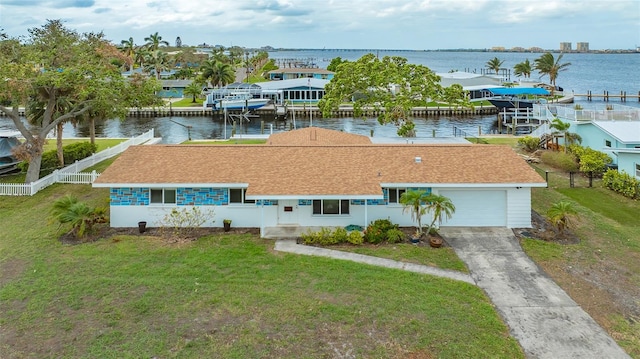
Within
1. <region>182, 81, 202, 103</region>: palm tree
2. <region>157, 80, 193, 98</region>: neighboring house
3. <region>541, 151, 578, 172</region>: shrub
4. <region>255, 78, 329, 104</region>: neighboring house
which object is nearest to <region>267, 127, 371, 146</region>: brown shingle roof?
<region>541, 151, 578, 172</region>: shrub

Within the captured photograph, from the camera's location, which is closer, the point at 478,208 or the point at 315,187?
the point at 315,187

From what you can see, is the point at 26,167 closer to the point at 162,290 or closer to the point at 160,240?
the point at 160,240

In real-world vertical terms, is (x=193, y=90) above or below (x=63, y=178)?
above

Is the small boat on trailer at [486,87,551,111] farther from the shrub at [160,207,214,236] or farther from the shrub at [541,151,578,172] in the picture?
the shrub at [160,207,214,236]

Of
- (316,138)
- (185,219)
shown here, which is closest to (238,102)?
(316,138)

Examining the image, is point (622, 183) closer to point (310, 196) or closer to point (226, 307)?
point (310, 196)

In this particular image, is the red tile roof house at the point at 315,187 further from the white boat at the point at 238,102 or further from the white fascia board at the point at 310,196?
the white boat at the point at 238,102

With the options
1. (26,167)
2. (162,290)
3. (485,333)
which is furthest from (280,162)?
(26,167)
